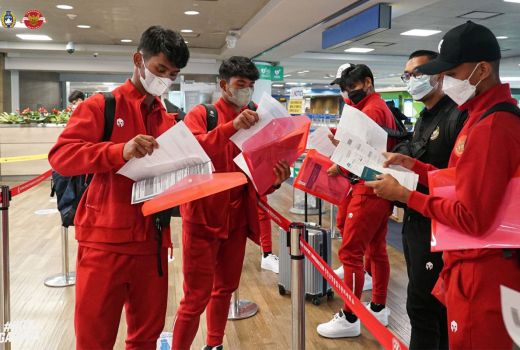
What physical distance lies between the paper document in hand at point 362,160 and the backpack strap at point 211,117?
2.63 feet

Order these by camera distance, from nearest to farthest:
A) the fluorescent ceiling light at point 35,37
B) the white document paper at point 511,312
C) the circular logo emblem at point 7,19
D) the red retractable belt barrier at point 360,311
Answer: the white document paper at point 511,312
the red retractable belt barrier at point 360,311
the circular logo emblem at point 7,19
the fluorescent ceiling light at point 35,37

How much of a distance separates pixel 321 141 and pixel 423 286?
0.98 meters

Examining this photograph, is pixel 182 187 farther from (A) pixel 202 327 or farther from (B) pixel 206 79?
(B) pixel 206 79

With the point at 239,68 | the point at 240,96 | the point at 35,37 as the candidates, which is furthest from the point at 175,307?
the point at 35,37

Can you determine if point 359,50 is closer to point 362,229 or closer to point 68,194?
point 362,229

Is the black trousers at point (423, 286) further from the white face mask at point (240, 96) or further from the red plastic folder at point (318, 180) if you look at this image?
the white face mask at point (240, 96)

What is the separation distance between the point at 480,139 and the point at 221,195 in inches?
49.9

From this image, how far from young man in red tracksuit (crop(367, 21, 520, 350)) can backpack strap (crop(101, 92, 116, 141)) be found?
939 mm

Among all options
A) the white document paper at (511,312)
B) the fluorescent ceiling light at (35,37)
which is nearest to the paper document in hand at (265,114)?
the white document paper at (511,312)

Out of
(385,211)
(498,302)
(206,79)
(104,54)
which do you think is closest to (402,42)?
Result: (206,79)

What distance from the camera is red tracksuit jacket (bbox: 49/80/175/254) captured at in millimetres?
1583

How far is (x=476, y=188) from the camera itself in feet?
4.30

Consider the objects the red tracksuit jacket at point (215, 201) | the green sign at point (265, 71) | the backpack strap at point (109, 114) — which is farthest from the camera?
the green sign at point (265, 71)

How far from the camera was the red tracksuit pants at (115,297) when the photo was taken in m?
1.67
